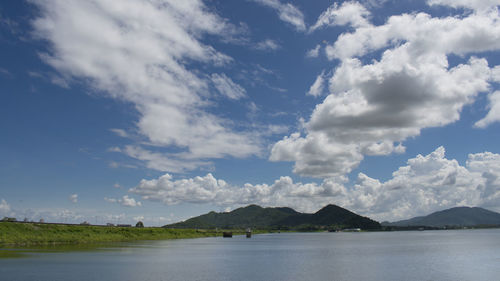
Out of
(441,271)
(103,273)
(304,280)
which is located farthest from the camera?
(441,271)

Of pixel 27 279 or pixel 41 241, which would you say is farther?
pixel 41 241

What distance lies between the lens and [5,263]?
69938 millimetres

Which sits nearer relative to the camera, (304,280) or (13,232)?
(304,280)

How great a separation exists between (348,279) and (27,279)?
49.5 m

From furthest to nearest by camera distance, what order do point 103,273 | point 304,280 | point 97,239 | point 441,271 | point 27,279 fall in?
point 97,239 → point 441,271 → point 103,273 → point 304,280 → point 27,279

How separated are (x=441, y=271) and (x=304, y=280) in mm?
29038

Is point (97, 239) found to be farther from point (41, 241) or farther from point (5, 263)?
point (5, 263)

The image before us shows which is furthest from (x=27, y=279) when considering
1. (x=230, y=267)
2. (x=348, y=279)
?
(x=348, y=279)

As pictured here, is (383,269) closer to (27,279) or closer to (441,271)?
(441,271)

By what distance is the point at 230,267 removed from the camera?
7569 cm

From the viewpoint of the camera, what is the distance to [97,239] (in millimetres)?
157375

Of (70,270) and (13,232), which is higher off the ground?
(13,232)

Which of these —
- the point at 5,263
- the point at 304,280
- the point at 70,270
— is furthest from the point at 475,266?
the point at 5,263

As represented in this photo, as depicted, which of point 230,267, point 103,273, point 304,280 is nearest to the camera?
point 304,280
